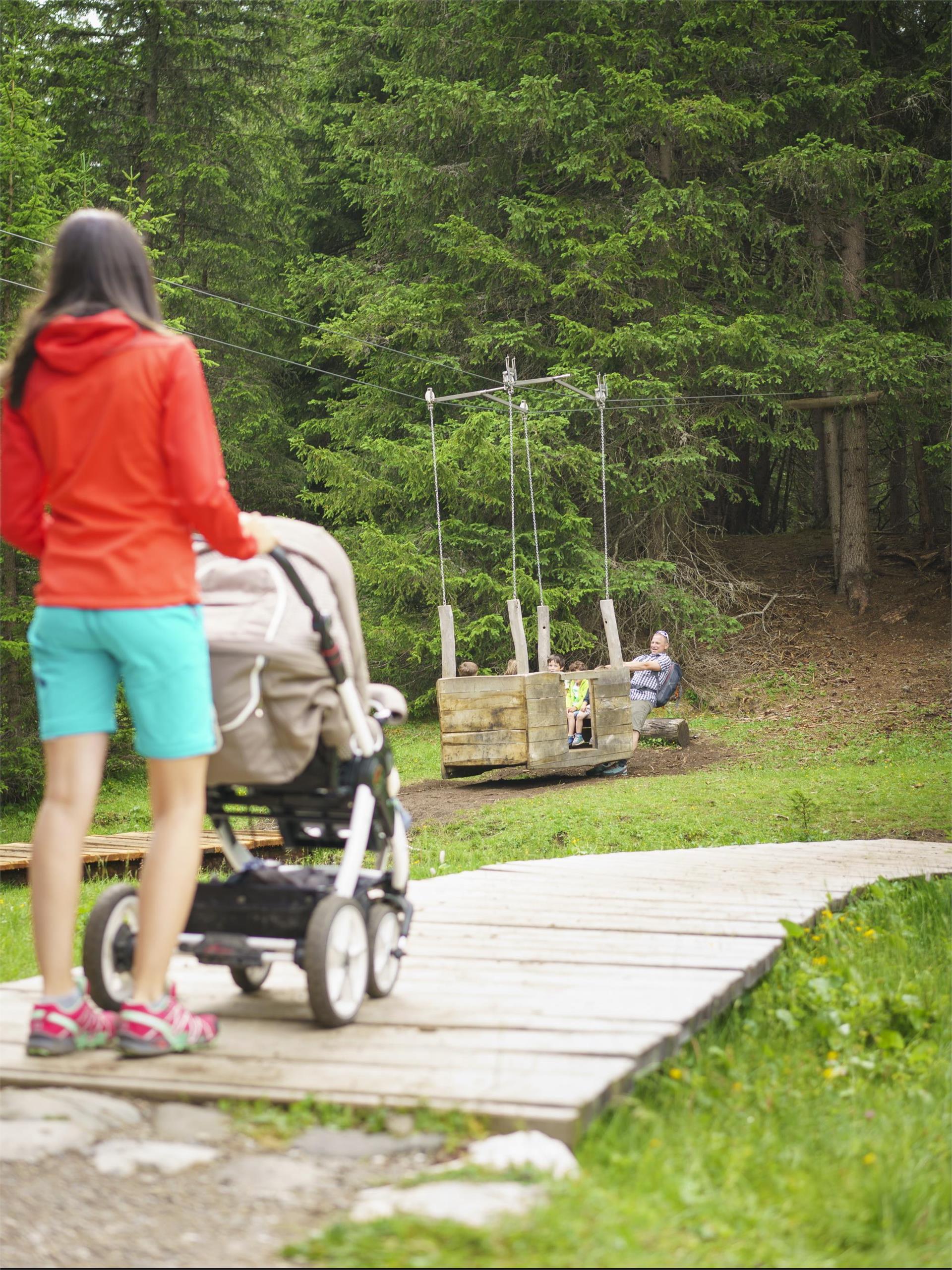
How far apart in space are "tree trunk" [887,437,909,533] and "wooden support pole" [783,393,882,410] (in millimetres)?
5330

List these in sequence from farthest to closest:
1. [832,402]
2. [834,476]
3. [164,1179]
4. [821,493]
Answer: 1. [821,493]
2. [834,476]
3. [832,402]
4. [164,1179]

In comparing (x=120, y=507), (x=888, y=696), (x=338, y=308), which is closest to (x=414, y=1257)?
(x=120, y=507)

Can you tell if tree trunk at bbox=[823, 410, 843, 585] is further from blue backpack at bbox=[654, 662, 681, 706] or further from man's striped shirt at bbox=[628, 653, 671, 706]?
man's striped shirt at bbox=[628, 653, 671, 706]

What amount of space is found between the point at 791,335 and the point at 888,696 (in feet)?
19.4

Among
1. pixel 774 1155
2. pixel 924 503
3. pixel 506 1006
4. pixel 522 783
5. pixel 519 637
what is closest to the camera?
pixel 774 1155

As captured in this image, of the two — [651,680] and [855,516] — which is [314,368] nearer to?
[651,680]

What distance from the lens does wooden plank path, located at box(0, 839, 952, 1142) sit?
263cm

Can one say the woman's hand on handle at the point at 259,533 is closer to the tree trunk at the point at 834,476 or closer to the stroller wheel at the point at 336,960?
the stroller wheel at the point at 336,960

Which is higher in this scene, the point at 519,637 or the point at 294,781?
the point at 294,781

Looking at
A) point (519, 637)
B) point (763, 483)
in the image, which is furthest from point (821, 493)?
point (519, 637)

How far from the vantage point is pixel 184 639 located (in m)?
2.73

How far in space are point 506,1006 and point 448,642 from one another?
917 cm

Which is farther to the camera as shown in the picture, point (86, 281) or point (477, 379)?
point (477, 379)

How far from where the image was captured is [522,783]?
1345cm
